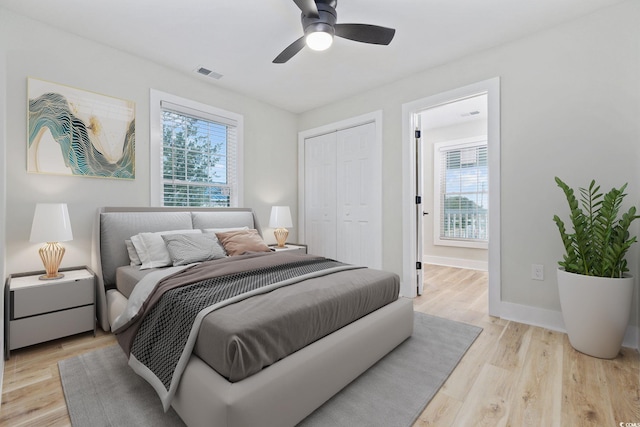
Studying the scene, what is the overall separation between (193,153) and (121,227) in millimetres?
1264

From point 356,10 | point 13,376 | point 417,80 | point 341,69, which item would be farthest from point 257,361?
point 417,80

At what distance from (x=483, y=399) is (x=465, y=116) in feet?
15.0

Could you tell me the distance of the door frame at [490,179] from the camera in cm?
280

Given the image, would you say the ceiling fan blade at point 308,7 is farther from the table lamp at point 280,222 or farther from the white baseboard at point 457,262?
the white baseboard at point 457,262

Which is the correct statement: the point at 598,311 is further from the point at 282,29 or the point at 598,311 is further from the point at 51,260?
the point at 51,260

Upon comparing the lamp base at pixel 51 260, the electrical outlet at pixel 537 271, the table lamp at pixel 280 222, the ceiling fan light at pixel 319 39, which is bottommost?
the electrical outlet at pixel 537 271

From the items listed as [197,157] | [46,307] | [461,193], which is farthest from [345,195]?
[46,307]

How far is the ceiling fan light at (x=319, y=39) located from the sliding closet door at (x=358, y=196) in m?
1.78

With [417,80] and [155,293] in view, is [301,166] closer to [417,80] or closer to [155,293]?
[417,80]

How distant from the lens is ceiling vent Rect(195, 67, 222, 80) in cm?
326

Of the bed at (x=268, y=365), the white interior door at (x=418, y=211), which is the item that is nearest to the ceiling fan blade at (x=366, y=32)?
the white interior door at (x=418, y=211)

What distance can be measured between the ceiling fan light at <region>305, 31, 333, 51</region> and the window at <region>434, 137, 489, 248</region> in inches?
159

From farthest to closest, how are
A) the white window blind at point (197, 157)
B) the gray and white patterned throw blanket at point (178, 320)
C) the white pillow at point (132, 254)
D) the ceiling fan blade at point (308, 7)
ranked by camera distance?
the white window blind at point (197, 157), the white pillow at point (132, 254), the ceiling fan blade at point (308, 7), the gray and white patterned throw blanket at point (178, 320)

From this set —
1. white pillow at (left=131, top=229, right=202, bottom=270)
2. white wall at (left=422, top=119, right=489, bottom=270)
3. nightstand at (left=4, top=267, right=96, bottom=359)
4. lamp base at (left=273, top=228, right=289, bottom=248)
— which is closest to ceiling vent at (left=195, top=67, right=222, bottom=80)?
white pillow at (left=131, top=229, right=202, bottom=270)
